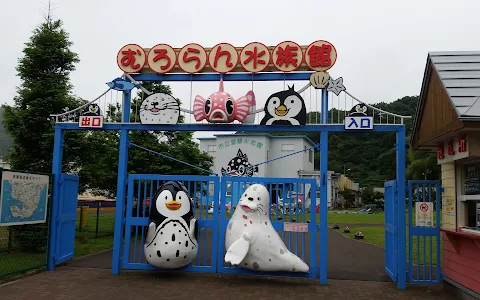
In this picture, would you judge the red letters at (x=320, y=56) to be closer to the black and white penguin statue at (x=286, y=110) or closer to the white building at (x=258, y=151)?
the black and white penguin statue at (x=286, y=110)

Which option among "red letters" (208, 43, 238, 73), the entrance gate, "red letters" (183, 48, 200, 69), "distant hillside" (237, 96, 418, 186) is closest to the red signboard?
the entrance gate

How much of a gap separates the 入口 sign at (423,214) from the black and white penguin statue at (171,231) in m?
4.29

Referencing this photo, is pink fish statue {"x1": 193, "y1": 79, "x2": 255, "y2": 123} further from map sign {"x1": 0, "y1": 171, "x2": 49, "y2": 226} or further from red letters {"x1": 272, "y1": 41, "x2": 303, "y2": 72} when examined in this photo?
map sign {"x1": 0, "y1": 171, "x2": 49, "y2": 226}

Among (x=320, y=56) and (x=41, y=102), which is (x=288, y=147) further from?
(x=320, y=56)

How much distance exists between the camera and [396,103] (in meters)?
60.4

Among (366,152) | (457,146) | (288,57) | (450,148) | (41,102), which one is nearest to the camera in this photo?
(457,146)

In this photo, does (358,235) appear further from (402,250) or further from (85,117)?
(85,117)

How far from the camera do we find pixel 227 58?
28.7 feet

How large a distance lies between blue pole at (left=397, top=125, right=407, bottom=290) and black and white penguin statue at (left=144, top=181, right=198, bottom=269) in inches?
152

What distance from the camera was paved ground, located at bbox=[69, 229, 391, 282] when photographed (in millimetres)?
8828

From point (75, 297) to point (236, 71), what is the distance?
5.28 meters

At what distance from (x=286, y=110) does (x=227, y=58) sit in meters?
1.75

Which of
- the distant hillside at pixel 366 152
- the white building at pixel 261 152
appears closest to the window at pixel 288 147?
the white building at pixel 261 152

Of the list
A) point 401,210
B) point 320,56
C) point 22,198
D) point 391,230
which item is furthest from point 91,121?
point 391,230
